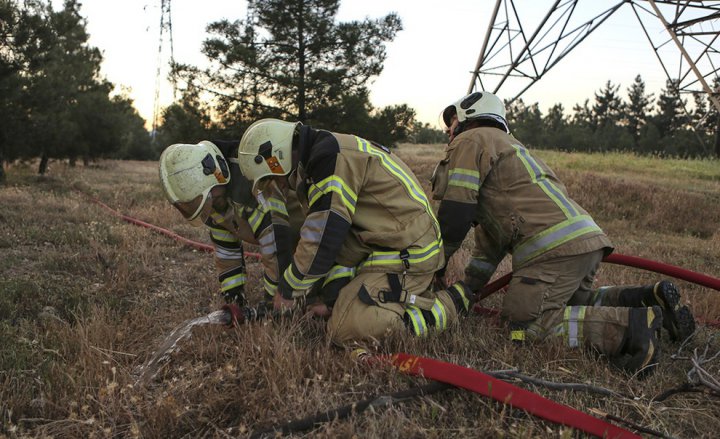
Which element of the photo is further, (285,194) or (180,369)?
(285,194)

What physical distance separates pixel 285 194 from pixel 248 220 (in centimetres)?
33

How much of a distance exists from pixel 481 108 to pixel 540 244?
1153mm

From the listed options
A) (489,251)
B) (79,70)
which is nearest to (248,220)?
(489,251)

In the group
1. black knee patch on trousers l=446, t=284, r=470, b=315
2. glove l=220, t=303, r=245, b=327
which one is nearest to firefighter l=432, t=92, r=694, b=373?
black knee patch on trousers l=446, t=284, r=470, b=315

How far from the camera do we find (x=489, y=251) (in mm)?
4238

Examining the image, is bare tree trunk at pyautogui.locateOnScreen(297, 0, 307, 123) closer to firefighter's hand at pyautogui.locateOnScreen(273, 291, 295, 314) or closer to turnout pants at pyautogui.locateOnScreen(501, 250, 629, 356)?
firefighter's hand at pyautogui.locateOnScreen(273, 291, 295, 314)

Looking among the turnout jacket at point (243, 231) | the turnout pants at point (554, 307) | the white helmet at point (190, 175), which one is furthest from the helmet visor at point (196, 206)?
the turnout pants at point (554, 307)

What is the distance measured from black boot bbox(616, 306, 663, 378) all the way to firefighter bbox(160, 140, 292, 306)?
2336mm

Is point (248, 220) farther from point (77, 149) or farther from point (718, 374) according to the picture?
point (77, 149)

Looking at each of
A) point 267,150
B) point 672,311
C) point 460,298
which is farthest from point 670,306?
point 267,150

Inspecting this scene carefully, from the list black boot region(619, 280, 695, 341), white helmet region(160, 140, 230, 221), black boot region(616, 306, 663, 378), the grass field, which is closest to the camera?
the grass field

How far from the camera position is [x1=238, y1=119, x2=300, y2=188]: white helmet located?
326 cm

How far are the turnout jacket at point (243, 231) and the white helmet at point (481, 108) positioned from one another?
1555 millimetres

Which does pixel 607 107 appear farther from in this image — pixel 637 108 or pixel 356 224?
pixel 356 224
